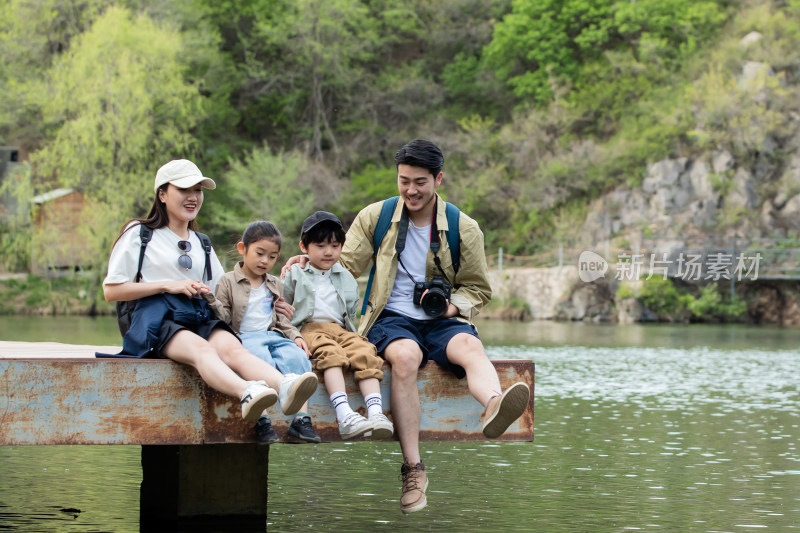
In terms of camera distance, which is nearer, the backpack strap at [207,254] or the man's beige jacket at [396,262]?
the backpack strap at [207,254]

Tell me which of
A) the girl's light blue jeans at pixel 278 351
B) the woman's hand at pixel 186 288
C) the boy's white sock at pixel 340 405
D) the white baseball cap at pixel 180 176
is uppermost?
the white baseball cap at pixel 180 176

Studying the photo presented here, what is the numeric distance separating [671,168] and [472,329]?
132ft

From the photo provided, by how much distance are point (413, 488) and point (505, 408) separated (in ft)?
2.23

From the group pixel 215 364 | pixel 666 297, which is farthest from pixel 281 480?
pixel 666 297

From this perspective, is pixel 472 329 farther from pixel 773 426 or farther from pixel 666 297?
pixel 666 297

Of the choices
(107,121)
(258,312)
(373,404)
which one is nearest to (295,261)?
(258,312)

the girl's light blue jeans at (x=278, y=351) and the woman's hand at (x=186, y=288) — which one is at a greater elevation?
the woman's hand at (x=186, y=288)

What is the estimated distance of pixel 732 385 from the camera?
1800cm

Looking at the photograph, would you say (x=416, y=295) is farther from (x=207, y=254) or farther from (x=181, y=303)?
(x=181, y=303)

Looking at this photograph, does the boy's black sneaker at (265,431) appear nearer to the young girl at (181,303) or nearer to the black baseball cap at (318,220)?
the young girl at (181,303)

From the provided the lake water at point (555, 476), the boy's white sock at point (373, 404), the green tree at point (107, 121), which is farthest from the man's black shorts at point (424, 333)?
the green tree at point (107, 121)

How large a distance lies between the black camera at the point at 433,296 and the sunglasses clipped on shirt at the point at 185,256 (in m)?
1.27

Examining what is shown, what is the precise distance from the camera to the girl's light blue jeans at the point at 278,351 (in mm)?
5828

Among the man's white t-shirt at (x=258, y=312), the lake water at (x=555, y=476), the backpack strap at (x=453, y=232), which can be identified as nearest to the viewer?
the man's white t-shirt at (x=258, y=312)
